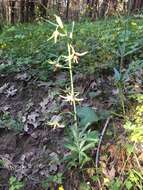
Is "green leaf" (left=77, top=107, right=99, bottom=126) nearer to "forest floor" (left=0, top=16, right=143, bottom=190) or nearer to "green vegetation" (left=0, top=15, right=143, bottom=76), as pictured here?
"forest floor" (left=0, top=16, right=143, bottom=190)

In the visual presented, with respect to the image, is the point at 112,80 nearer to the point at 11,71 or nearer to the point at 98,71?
the point at 98,71

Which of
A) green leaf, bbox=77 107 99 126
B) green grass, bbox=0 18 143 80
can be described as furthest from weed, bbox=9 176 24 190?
green grass, bbox=0 18 143 80

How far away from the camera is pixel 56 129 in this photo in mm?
3047

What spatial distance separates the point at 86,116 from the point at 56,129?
28 cm

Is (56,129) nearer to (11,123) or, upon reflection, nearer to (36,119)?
(36,119)

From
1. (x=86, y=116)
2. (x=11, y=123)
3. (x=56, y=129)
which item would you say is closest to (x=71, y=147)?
(x=86, y=116)

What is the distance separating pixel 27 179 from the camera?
279cm

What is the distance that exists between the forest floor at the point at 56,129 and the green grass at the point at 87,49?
0.07 feet

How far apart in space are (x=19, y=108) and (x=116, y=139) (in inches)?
39.3

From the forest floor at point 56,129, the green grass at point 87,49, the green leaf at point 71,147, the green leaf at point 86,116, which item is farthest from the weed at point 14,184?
the green grass at point 87,49

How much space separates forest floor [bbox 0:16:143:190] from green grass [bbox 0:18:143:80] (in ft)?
0.07

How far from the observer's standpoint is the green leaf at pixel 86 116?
2.86 meters

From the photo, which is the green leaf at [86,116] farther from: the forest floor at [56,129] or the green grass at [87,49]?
the green grass at [87,49]

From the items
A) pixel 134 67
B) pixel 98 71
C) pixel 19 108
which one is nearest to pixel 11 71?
pixel 19 108
